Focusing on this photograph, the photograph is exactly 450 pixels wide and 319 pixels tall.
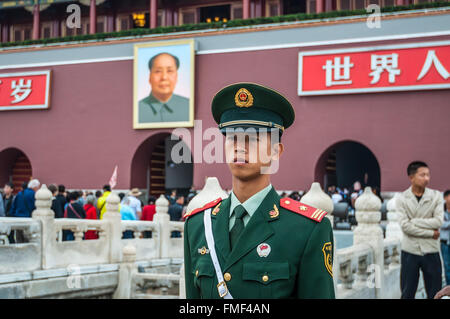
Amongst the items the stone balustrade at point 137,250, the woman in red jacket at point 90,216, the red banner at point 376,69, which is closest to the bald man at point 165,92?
the red banner at point 376,69

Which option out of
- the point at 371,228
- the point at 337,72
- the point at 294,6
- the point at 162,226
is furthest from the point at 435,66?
the point at 371,228

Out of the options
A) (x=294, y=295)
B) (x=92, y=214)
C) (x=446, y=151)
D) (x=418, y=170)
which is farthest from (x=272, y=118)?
(x=446, y=151)

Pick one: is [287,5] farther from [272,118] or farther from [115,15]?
[272,118]

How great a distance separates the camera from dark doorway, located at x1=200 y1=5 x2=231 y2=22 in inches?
750

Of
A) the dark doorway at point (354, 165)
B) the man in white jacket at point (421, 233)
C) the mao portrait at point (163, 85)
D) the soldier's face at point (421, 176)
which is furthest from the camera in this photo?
the dark doorway at point (354, 165)

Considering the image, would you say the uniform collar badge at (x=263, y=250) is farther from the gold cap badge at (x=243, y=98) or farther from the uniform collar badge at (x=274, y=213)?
the gold cap badge at (x=243, y=98)

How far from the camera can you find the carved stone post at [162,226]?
10938 mm

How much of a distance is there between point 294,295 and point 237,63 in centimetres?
1453

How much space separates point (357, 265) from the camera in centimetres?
670

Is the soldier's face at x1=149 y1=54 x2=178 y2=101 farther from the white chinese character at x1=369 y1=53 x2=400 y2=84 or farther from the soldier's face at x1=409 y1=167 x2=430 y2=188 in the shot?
the soldier's face at x1=409 y1=167 x2=430 y2=188

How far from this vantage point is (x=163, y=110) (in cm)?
1684

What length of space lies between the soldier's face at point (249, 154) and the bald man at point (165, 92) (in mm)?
14528

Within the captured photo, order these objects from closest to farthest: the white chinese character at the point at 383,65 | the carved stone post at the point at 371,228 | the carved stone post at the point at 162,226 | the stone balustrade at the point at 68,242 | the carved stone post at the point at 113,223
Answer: the carved stone post at the point at 371,228
the stone balustrade at the point at 68,242
the carved stone post at the point at 113,223
the carved stone post at the point at 162,226
the white chinese character at the point at 383,65

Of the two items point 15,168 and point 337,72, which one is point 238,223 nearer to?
point 337,72
